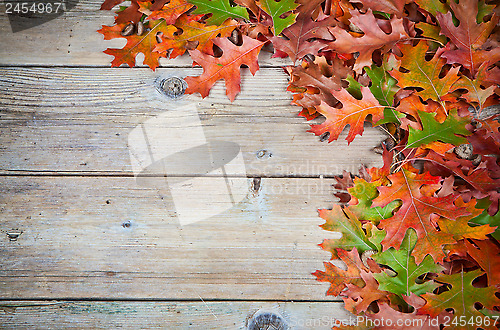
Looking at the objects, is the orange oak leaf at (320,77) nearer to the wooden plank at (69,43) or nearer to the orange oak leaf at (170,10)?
the wooden plank at (69,43)

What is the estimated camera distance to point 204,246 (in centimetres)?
90

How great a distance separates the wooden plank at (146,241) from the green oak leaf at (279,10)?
402 millimetres

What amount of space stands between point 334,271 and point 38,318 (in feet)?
2.73

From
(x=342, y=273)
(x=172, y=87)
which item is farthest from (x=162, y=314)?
(x=172, y=87)

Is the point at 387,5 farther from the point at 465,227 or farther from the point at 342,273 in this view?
the point at 342,273

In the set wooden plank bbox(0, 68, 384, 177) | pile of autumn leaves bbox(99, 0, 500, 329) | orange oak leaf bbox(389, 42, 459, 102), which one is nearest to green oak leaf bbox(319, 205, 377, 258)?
pile of autumn leaves bbox(99, 0, 500, 329)

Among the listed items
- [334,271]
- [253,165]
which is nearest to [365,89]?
[253,165]

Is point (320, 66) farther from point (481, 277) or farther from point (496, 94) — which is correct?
point (481, 277)

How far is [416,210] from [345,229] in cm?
18

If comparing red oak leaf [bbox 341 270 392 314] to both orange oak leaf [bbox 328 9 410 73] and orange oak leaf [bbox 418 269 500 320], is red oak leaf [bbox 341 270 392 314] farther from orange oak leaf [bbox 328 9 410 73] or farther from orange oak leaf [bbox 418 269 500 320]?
orange oak leaf [bbox 328 9 410 73]

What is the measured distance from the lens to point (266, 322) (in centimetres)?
90

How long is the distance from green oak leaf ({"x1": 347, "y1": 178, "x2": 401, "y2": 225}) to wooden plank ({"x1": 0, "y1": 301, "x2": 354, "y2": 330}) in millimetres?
276

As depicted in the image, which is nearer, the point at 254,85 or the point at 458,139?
the point at 458,139

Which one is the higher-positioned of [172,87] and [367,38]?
[367,38]
